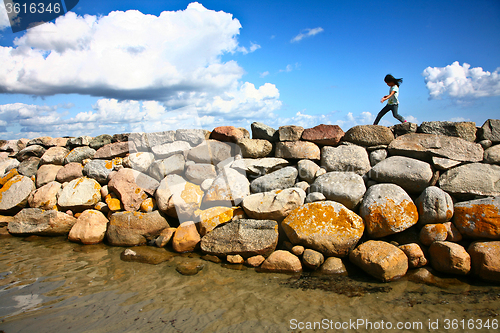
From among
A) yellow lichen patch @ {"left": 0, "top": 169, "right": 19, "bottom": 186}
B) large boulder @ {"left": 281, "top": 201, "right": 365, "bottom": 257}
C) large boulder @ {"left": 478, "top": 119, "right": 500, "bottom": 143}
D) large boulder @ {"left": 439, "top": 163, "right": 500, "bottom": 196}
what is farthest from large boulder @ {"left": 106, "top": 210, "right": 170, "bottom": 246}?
large boulder @ {"left": 478, "top": 119, "right": 500, "bottom": 143}

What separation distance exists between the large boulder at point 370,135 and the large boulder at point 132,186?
187 inches

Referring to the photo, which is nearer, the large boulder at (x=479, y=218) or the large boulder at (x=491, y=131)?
the large boulder at (x=479, y=218)

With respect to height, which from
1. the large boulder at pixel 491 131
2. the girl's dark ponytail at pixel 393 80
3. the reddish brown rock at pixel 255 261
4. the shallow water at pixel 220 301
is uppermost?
the girl's dark ponytail at pixel 393 80

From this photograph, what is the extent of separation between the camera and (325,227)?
4.62m

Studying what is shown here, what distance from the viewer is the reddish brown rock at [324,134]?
19.7ft

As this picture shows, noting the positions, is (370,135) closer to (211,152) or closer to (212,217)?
(211,152)

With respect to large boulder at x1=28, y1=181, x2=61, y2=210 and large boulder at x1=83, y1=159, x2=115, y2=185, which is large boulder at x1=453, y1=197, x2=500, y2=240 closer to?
large boulder at x1=83, y1=159, x2=115, y2=185

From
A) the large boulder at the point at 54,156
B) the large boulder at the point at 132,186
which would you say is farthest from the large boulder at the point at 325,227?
the large boulder at the point at 54,156

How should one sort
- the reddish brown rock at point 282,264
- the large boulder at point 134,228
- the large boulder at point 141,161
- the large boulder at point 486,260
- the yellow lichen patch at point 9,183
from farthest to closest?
the yellow lichen patch at point 9,183 → the large boulder at point 141,161 → the large boulder at point 134,228 → the reddish brown rock at point 282,264 → the large boulder at point 486,260

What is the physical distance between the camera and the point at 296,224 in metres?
4.75

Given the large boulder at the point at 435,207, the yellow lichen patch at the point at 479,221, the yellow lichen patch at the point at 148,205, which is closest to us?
the yellow lichen patch at the point at 479,221

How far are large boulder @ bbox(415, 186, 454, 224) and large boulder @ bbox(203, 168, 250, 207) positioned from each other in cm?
327

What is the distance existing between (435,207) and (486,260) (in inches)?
A: 38.1

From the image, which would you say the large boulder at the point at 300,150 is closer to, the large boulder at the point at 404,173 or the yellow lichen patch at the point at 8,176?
the large boulder at the point at 404,173
